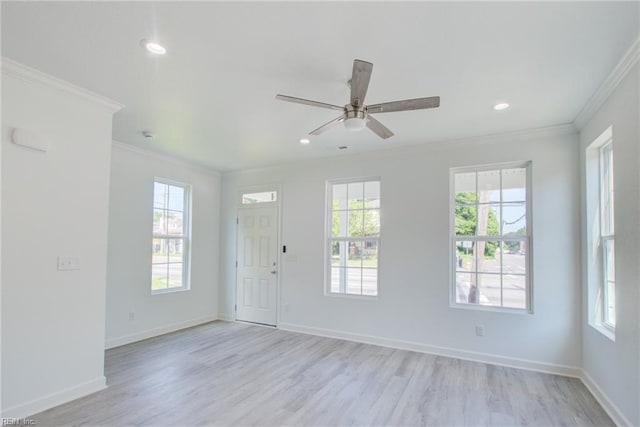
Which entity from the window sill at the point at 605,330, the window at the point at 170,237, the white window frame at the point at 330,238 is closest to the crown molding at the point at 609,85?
the window sill at the point at 605,330

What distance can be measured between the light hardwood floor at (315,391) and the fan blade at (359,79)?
241 cm

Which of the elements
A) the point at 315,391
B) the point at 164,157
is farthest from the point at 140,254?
the point at 315,391

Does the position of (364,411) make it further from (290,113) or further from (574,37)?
(574,37)

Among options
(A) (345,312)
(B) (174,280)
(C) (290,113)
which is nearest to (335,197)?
(A) (345,312)

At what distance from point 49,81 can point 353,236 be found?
3.77m

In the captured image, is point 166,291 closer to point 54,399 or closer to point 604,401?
point 54,399

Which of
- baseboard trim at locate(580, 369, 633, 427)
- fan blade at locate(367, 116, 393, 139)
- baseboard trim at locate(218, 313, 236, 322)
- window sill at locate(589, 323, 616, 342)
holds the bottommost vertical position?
baseboard trim at locate(218, 313, 236, 322)

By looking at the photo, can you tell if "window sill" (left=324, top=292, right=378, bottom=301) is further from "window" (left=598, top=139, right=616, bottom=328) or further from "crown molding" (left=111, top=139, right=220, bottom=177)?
"crown molding" (left=111, top=139, right=220, bottom=177)

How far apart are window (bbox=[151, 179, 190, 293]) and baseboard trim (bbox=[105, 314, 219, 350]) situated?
549 mm

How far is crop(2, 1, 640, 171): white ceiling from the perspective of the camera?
1.89 m

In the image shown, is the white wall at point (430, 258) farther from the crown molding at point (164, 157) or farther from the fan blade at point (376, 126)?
the fan blade at point (376, 126)

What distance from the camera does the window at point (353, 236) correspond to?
15.7 feet

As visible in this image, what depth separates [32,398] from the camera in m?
2.59

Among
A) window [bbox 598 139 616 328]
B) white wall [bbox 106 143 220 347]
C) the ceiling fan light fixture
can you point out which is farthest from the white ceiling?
white wall [bbox 106 143 220 347]
